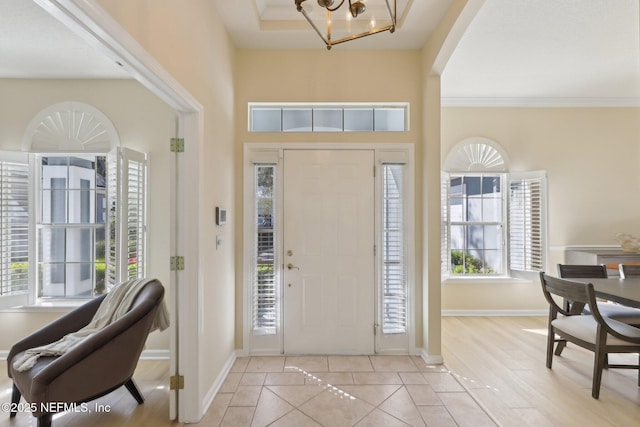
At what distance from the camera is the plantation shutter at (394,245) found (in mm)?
3410

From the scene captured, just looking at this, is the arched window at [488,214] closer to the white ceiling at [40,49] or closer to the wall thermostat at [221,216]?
the wall thermostat at [221,216]

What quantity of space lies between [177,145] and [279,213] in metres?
1.32

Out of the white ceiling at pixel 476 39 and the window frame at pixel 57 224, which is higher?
the white ceiling at pixel 476 39

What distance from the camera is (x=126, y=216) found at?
9.75ft

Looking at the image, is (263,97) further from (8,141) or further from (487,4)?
(8,141)

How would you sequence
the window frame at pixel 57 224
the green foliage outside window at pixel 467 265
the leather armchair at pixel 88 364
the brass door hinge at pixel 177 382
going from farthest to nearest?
the green foliage outside window at pixel 467 265 → the window frame at pixel 57 224 → the brass door hinge at pixel 177 382 → the leather armchair at pixel 88 364

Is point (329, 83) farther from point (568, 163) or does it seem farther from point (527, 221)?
point (568, 163)

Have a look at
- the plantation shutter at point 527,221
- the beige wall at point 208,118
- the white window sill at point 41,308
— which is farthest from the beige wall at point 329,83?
the white window sill at point 41,308

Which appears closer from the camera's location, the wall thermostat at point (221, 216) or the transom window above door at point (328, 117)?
the wall thermostat at point (221, 216)

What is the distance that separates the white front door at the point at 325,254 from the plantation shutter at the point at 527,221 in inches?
99.0

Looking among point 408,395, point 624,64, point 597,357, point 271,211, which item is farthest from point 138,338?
point 624,64

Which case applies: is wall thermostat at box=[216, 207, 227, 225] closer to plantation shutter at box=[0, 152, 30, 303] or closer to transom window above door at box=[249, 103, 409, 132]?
transom window above door at box=[249, 103, 409, 132]

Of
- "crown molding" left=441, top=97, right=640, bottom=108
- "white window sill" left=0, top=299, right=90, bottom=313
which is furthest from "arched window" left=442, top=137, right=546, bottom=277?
"white window sill" left=0, top=299, right=90, bottom=313

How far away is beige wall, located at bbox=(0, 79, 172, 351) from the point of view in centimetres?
336
